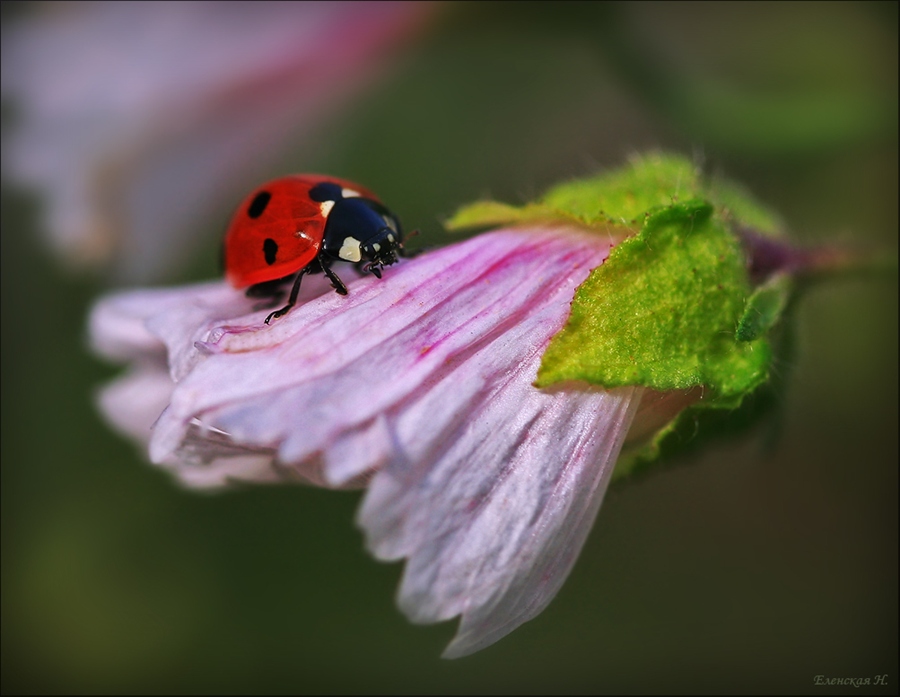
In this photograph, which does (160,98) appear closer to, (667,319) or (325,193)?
(325,193)

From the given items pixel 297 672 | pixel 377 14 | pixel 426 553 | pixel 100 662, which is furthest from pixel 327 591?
pixel 426 553

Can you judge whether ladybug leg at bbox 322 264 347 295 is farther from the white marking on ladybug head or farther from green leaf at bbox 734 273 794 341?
green leaf at bbox 734 273 794 341

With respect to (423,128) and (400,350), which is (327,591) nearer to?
(423,128)

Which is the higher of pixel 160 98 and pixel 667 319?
pixel 160 98

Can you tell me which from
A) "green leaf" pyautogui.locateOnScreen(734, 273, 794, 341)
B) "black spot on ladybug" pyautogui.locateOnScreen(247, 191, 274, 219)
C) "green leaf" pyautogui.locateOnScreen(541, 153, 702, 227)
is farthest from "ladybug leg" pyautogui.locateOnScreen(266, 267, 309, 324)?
"green leaf" pyautogui.locateOnScreen(734, 273, 794, 341)

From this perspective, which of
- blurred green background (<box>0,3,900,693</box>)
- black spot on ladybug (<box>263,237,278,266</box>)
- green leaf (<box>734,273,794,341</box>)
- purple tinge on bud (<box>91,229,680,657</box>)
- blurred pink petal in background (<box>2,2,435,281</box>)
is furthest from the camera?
blurred green background (<box>0,3,900,693</box>)

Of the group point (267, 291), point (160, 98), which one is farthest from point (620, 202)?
point (160, 98)

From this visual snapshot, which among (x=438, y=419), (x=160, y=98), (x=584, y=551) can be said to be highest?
(x=160, y=98)
